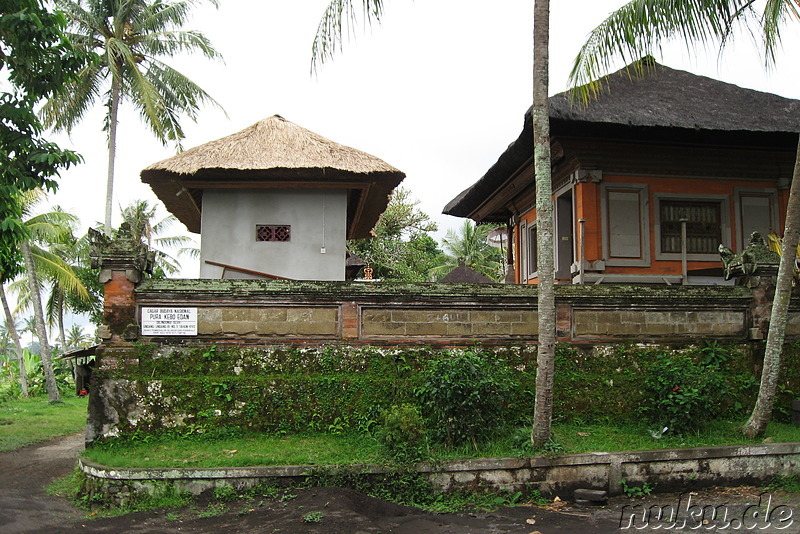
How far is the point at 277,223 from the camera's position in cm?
1175

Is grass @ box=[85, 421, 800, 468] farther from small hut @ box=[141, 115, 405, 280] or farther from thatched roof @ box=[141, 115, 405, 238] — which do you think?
thatched roof @ box=[141, 115, 405, 238]

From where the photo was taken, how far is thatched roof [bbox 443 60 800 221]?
34.1 feet

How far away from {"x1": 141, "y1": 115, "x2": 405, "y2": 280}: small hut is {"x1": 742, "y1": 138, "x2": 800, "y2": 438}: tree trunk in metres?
5.67

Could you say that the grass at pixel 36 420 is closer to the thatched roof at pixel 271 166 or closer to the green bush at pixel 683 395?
the thatched roof at pixel 271 166

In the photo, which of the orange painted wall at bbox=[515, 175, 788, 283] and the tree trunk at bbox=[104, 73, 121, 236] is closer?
the orange painted wall at bbox=[515, 175, 788, 283]

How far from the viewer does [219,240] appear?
459 inches

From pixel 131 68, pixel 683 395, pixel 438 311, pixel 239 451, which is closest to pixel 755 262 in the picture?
pixel 683 395

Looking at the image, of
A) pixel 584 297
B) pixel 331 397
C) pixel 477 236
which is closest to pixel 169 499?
pixel 331 397

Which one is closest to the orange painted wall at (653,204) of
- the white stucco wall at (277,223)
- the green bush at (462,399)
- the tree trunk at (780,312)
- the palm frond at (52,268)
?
the tree trunk at (780,312)

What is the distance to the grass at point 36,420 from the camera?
13078mm

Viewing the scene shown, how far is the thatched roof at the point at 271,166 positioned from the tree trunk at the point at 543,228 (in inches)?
148

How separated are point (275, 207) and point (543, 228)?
591cm

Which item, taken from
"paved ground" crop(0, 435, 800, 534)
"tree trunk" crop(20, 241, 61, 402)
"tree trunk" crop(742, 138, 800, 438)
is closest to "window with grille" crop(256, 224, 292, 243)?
"paved ground" crop(0, 435, 800, 534)

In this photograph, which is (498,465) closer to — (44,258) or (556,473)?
(556,473)
